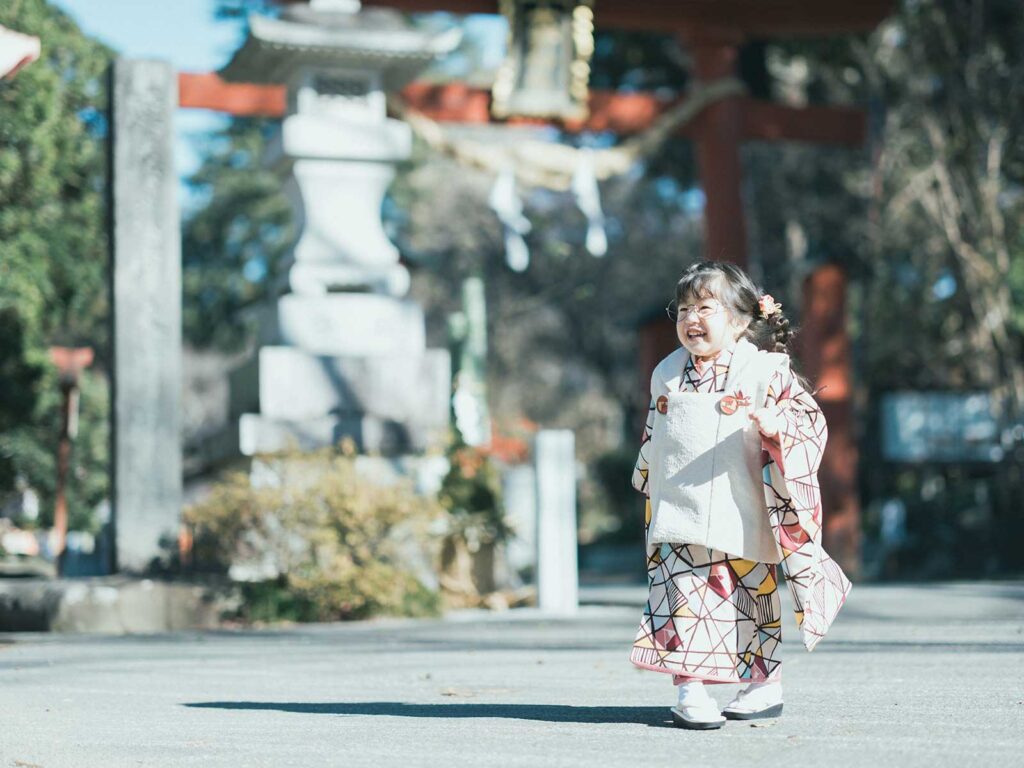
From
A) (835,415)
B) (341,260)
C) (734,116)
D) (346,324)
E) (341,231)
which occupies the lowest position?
(835,415)

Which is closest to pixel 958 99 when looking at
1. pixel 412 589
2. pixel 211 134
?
pixel 412 589

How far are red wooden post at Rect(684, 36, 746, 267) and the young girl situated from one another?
12507mm

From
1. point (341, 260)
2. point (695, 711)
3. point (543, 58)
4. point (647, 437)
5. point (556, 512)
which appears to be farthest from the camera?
point (543, 58)

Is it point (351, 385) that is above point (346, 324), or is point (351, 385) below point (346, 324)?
below

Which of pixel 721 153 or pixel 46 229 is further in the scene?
pixel 721 153

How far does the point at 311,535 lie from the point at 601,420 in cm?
2884

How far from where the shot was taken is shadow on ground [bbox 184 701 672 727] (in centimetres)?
545

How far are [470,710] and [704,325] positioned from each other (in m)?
1.61

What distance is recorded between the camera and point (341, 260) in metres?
15.1

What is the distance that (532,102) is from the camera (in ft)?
57.1

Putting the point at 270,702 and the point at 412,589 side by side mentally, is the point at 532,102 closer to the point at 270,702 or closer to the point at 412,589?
the point at 412,589

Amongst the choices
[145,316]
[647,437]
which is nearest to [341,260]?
[145,316]

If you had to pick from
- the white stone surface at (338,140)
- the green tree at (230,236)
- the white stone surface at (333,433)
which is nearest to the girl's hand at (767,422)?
the white stone surface at (333,433)

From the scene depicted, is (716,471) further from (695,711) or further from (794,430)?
(695,711)
